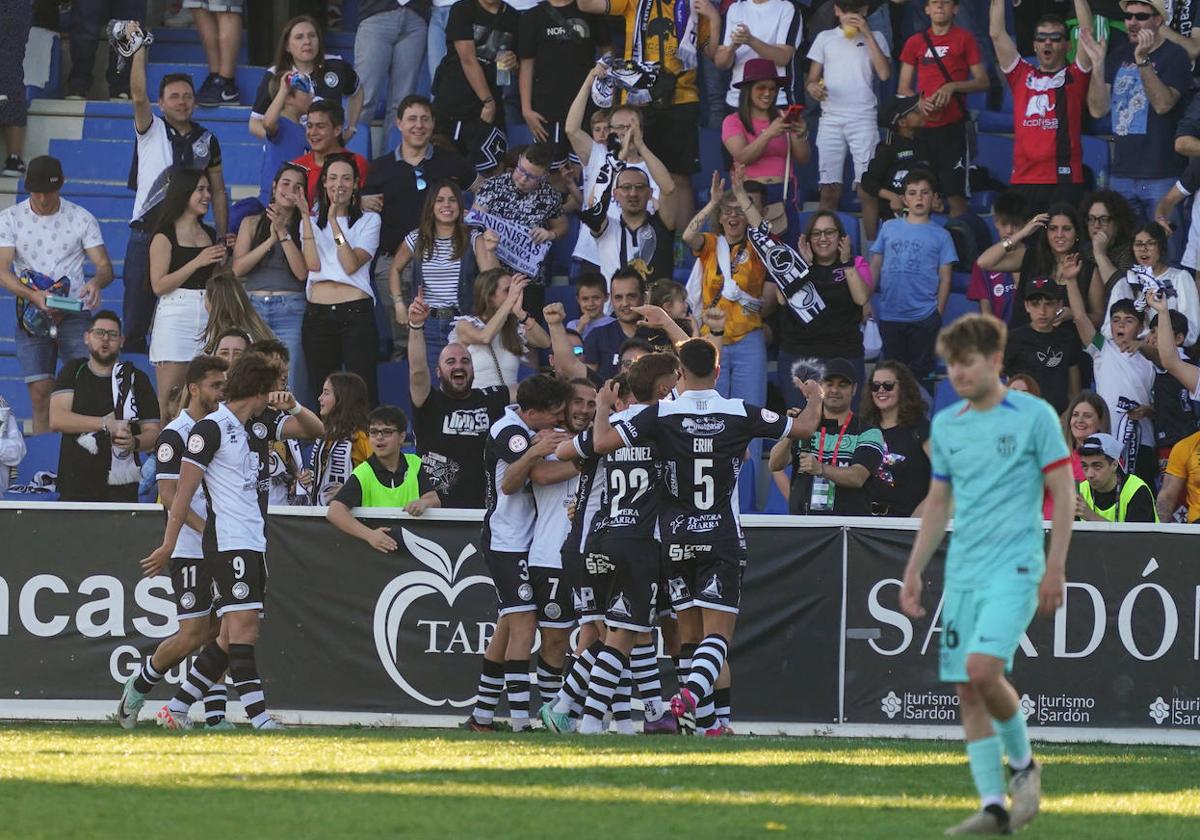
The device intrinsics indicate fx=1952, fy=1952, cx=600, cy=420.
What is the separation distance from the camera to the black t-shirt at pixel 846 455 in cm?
1330

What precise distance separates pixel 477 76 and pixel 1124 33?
6.12 metres

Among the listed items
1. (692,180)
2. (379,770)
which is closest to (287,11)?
(692,180)

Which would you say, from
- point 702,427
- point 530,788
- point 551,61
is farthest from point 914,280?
point 530,788

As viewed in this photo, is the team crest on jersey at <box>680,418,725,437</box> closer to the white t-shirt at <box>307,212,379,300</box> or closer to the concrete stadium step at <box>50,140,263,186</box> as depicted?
the white t-shirt at <box>307,212,379,300</box>

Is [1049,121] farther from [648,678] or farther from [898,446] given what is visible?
[648,678]

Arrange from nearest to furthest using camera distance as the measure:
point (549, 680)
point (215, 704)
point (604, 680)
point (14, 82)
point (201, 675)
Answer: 1. point (604, 680)
2. point (201, 675)
3. point (215, 704)
4. point (549, 680)
5. point (14, 82)

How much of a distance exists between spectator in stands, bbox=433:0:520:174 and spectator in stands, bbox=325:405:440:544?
4.48 meters

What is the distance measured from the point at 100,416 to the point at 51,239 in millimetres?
2519

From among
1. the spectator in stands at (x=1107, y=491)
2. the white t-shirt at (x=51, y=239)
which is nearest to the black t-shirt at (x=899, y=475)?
the spectator in stands at (x=1107, y=491)

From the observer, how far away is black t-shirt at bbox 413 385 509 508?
14.1m

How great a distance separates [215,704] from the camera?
12180mm

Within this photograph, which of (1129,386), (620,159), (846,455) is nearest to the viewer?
(846,455)

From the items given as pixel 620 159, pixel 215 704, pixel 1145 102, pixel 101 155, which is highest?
pixel 1145 102

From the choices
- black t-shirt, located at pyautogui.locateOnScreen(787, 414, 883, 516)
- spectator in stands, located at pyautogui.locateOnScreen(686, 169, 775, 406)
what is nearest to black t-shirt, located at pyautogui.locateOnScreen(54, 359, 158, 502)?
spectator in stands, located at pyautogui.locateOnScreen(686, 169, 775, 406)
